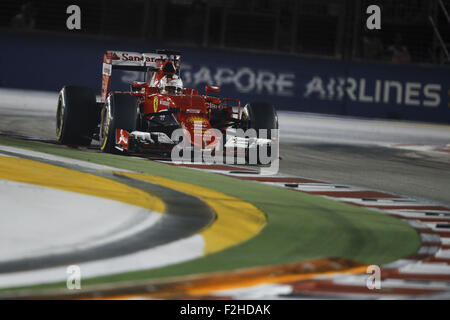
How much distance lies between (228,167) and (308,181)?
4.08ft

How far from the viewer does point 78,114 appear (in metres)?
12.1

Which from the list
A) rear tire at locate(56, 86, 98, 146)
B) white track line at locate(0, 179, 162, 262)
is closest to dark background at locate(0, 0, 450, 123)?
rear tire at locate(56, 86, 98, 146)

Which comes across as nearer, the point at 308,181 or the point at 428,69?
the point at 308,181

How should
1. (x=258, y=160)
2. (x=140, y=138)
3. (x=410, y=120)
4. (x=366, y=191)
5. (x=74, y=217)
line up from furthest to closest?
(x=410, y=120) < (x=258, y=160) < (x=140, y=138) < (x=366, y=191) < (x=74, y=217)

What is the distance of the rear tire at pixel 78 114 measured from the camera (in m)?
12.1

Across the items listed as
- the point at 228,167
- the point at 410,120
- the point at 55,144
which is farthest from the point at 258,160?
the point at 410,120

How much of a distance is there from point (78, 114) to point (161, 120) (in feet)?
3.68

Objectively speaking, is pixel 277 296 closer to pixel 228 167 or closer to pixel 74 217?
pixel 74 217

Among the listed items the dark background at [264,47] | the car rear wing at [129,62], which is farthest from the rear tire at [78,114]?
the dark background at [264,47]

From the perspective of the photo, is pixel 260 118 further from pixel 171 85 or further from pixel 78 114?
pixel 78 114

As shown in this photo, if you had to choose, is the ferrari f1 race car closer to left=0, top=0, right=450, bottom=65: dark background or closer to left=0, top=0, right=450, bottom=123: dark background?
left=0, top=0, right=450, bottom=123: dark background

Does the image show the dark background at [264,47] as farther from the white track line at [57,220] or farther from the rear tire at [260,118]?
the white track line at [57,220]

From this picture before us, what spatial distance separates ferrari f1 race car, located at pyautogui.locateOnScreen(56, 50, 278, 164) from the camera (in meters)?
11.3

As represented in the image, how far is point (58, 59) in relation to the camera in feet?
71.6
